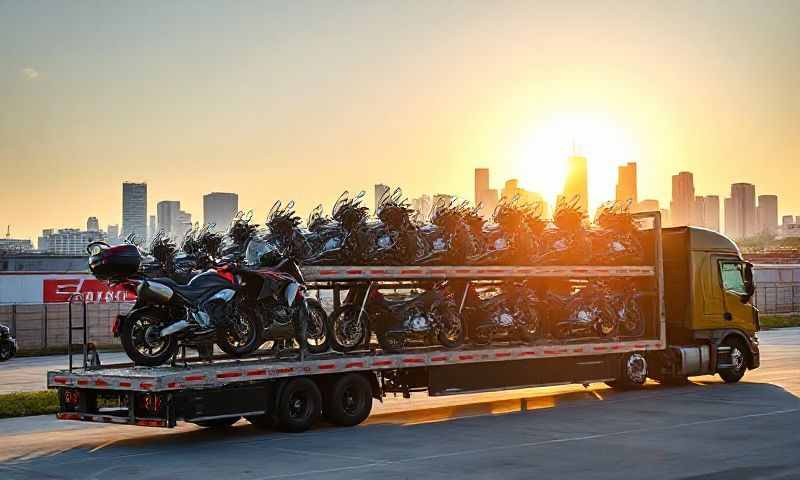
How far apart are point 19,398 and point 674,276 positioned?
42.7 ft

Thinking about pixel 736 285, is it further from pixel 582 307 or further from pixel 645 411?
pixel 645 411

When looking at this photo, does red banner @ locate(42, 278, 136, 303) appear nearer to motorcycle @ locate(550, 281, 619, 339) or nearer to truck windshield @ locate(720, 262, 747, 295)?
motorcycle @ locate(550, 281, 619, 339)

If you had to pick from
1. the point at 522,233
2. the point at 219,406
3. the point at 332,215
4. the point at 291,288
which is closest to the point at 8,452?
the point at 219,406

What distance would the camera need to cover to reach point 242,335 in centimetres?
1659

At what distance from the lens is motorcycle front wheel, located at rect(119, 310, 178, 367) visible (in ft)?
51.6

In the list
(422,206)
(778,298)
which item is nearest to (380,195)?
(422,206)

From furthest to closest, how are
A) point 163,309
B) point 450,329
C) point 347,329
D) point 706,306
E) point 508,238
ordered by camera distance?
1. point 706,306
2. point 508,238
3. point 450,329
4. point 347,329
5. point 163,309

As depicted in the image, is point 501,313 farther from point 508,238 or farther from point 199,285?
point 199,285

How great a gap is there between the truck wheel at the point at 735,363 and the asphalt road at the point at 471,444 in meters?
2.38

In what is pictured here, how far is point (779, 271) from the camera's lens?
8088 cm

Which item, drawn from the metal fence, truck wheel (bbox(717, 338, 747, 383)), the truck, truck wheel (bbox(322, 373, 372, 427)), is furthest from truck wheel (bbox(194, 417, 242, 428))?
the metal fence

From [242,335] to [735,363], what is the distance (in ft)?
37.5

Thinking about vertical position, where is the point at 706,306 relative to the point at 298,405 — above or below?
above

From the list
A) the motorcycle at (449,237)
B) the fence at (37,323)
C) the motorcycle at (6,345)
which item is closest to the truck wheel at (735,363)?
the motorcycle at (449,237)
